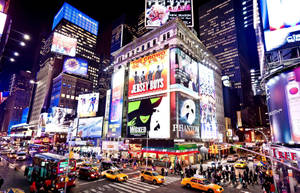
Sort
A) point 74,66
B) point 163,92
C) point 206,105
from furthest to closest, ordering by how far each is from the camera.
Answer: point 74,66, point 206,105, point 163,92

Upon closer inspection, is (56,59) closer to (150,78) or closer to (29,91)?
(29,91)

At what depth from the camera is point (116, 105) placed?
55.8 m

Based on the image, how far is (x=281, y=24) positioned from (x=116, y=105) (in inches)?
1785

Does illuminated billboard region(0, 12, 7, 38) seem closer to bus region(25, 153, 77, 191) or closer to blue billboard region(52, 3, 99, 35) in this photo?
bus region(25, 153, 77, 191)

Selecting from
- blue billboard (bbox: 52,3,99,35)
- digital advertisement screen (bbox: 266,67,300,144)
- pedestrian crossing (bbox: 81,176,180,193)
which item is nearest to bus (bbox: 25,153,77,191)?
pedestrian crossing (bbox: 81,176,180,193)

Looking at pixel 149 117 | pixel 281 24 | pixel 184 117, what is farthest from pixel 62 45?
pixel 281 24

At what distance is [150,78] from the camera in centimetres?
4684

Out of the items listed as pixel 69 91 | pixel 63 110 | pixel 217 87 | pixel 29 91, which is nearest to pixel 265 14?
pixel 217 87

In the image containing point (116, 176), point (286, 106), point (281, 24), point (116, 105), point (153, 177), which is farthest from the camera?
point (116, 105)

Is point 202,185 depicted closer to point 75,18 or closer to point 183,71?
point 183,71

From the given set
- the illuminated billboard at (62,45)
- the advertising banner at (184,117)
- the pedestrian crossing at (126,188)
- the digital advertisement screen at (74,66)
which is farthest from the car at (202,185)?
the illuminated billboard at (62,45)

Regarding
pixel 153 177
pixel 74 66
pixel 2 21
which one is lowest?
pixel 153 177

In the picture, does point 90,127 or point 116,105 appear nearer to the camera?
point 116,105

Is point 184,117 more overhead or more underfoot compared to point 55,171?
more overhead
